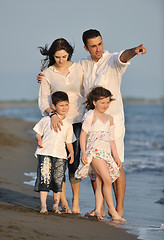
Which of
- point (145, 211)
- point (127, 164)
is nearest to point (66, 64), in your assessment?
point (145, 211)

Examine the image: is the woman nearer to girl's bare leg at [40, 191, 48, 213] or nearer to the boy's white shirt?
the boy's white shirt

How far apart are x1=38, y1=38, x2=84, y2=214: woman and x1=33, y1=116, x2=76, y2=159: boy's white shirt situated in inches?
4.6

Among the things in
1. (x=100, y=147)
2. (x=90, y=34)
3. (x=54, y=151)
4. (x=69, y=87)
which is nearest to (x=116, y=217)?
(x=100, y=147)

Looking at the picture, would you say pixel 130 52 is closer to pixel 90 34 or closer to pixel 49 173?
pixel 90 34

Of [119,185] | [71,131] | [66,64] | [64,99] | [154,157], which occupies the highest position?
[66,64]

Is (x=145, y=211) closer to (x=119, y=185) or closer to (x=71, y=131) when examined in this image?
(x=119, y=185)

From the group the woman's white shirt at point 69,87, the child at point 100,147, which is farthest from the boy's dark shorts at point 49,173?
the woman's white shirt at point 69,87

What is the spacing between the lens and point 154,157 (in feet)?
36.6

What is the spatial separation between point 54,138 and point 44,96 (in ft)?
1.72

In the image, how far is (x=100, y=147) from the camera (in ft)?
15.2

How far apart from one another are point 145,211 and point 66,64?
2.00 metres

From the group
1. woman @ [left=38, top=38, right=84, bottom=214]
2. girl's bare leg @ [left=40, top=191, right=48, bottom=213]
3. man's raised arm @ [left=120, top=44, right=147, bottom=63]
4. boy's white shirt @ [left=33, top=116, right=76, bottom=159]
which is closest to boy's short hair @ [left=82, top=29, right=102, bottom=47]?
woman @ [left=38, top=38, right=84, bottom=214]

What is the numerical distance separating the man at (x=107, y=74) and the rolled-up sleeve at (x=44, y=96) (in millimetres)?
92

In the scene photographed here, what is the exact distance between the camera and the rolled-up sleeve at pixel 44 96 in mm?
4852
